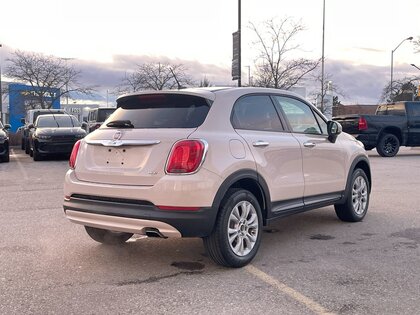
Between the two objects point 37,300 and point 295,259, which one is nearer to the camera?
point 37,300

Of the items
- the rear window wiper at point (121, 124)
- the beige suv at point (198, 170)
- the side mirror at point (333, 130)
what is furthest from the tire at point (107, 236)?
the side mirror at point (333, 130)

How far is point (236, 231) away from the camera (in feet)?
15.5

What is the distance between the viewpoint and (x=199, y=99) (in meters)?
4.82

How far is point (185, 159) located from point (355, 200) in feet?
11.0

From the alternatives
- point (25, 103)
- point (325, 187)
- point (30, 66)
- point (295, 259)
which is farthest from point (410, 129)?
point (25, 103)

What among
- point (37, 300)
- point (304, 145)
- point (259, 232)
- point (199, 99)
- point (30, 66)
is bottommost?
point (37, 300)

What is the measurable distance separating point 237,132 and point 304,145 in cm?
119

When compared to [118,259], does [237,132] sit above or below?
above

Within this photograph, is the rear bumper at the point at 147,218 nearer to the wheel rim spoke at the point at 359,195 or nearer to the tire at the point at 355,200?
the tire at the point at 355,200

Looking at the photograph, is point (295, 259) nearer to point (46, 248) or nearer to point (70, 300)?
point (70, 300)

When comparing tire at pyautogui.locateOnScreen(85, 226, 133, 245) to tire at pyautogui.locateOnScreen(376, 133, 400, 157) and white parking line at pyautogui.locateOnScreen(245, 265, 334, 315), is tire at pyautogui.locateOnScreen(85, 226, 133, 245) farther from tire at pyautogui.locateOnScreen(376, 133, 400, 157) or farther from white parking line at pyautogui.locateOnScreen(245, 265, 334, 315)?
tire at pyautogui.locateOnScreen(376, 133, 400, 157)

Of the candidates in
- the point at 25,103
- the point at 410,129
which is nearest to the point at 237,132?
the point at 410,129

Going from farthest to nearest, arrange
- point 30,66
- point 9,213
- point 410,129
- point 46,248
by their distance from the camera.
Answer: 1. point 30,66
2. point 410,129
3. point 9,213
4. point 46,248

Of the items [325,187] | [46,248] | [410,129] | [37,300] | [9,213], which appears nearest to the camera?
[37,300]
